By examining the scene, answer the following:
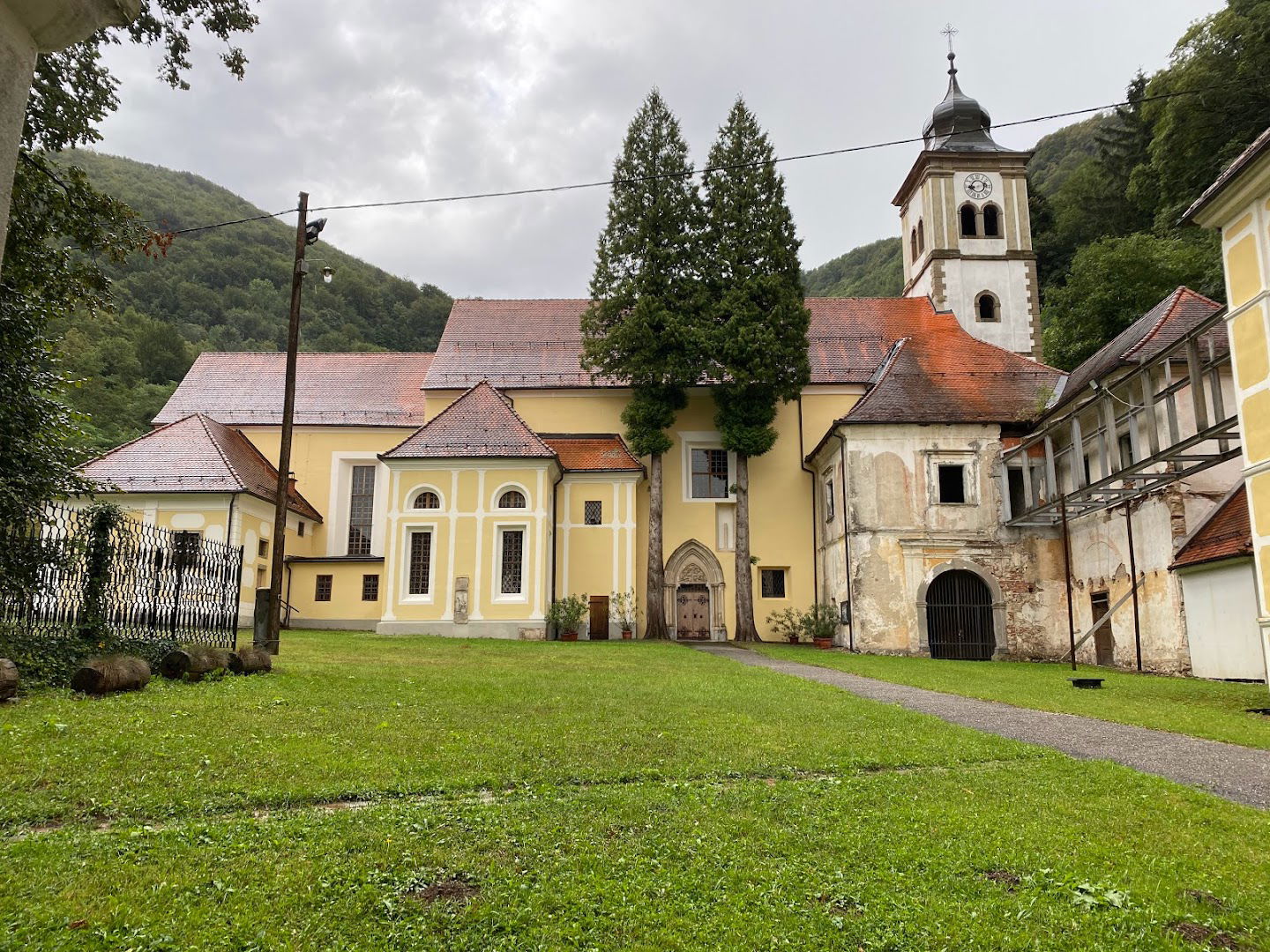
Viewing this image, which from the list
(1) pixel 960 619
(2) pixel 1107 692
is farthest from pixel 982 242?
(2) pixel 1107 692

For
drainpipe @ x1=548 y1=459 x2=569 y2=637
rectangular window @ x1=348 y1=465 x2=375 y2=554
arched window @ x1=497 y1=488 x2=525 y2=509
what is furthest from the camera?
rectangular window @ x1=348 y1=465 x2=375 y2=554

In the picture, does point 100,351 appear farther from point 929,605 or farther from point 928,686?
point 928,686

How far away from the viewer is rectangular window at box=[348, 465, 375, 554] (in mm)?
33344

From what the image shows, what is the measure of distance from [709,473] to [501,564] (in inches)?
346

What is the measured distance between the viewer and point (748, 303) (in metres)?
27.3

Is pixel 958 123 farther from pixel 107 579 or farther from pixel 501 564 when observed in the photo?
pixel 107 579

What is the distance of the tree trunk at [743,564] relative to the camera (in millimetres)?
28672

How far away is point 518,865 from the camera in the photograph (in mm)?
4137

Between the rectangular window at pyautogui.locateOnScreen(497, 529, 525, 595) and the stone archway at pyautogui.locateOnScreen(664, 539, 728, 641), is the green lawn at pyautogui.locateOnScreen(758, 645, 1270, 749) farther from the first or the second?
the rectangular window at pyautogui.locateOnScreen(497, 529, 525, 595)

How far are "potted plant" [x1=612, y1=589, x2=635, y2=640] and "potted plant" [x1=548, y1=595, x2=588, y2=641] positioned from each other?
1475 mm

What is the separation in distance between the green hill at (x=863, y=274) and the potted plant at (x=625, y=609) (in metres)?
31.7

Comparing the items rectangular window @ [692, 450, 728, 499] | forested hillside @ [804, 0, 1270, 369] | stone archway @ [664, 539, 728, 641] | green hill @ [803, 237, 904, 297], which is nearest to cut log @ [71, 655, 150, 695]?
stone archway @ [664, 539, 728, 641]

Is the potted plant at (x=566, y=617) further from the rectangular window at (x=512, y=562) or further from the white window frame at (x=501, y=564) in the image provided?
the rectangular window at (x=512, y=562)

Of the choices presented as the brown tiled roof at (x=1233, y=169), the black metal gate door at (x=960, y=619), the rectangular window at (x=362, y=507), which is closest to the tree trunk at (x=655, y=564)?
the black metal gate door at (x=960, y=619)
